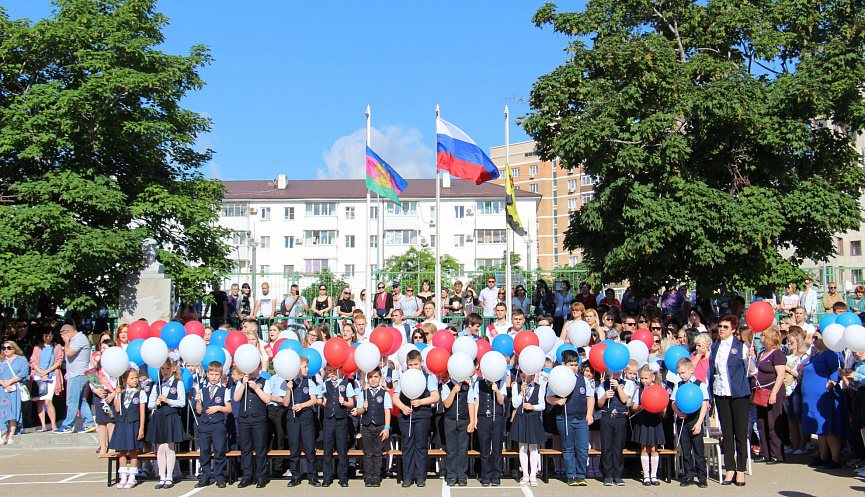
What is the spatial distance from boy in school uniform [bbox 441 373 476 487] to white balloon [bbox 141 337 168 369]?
3.51 meters

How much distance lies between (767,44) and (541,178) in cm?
7771

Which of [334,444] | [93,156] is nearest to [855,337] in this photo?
[334,444]

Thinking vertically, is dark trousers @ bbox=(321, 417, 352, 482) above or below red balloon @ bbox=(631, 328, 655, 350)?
below

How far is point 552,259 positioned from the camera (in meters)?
93.4

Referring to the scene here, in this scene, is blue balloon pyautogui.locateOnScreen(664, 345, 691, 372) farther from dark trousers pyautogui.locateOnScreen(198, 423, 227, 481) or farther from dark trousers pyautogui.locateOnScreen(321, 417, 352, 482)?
dark trousers pyautogui.locateOnScreen(198, 423, 227, 481)

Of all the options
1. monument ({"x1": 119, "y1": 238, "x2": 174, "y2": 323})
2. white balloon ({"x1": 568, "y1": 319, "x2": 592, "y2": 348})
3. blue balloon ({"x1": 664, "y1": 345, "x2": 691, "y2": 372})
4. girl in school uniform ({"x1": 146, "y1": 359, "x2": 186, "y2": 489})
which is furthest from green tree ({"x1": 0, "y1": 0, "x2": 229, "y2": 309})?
blue balloon ({"x1": 664, "y1": 345, "x2": 691, "y2": 372})

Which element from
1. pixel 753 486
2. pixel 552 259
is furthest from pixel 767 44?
pixel 552 259

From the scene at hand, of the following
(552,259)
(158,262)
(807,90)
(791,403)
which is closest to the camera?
(791,403)

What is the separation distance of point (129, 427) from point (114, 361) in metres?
0.83

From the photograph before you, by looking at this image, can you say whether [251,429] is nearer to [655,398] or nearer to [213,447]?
[213,447]

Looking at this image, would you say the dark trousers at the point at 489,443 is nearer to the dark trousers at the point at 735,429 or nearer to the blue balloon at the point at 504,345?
the blue balloon at the point at 504,345

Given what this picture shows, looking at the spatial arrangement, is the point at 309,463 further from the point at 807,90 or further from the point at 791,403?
the point at 807,90

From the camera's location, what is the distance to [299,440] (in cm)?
973

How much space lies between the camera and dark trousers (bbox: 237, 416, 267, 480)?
9555 millimetres
